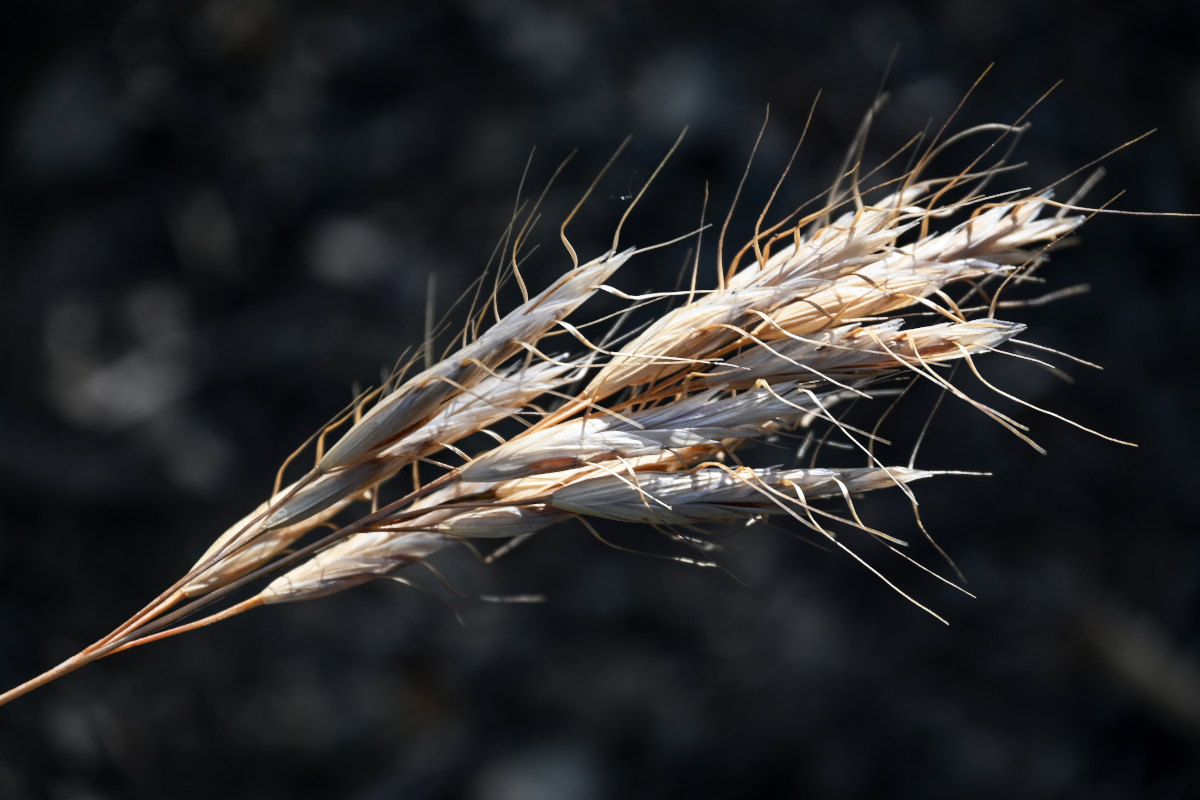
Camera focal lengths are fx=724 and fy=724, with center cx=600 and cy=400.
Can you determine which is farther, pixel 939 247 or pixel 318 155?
pixel 318 155

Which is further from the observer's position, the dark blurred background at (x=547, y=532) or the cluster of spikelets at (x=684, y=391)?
the dark blurred background at (x=547, y=532)

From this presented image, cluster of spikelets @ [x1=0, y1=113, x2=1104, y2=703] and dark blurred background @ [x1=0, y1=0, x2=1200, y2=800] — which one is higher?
cluster of spikelets @ [x1=0, y1=113, x2=1104, y2=703]

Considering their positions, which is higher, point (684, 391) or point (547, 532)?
point (684, 391)

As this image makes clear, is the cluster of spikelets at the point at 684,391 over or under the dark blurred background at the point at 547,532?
over

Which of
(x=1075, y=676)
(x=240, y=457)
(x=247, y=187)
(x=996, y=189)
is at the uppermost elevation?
(x=247, y=187)

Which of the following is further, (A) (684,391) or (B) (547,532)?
(B) (547,532)

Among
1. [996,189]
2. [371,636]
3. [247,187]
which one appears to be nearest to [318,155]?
[247,187]

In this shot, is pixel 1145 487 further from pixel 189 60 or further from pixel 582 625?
pixel 189 60

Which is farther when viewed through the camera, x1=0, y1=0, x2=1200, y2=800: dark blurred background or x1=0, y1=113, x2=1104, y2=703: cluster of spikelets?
x1=0, y1=0, x2=1200, y2=800: dark blurred background
